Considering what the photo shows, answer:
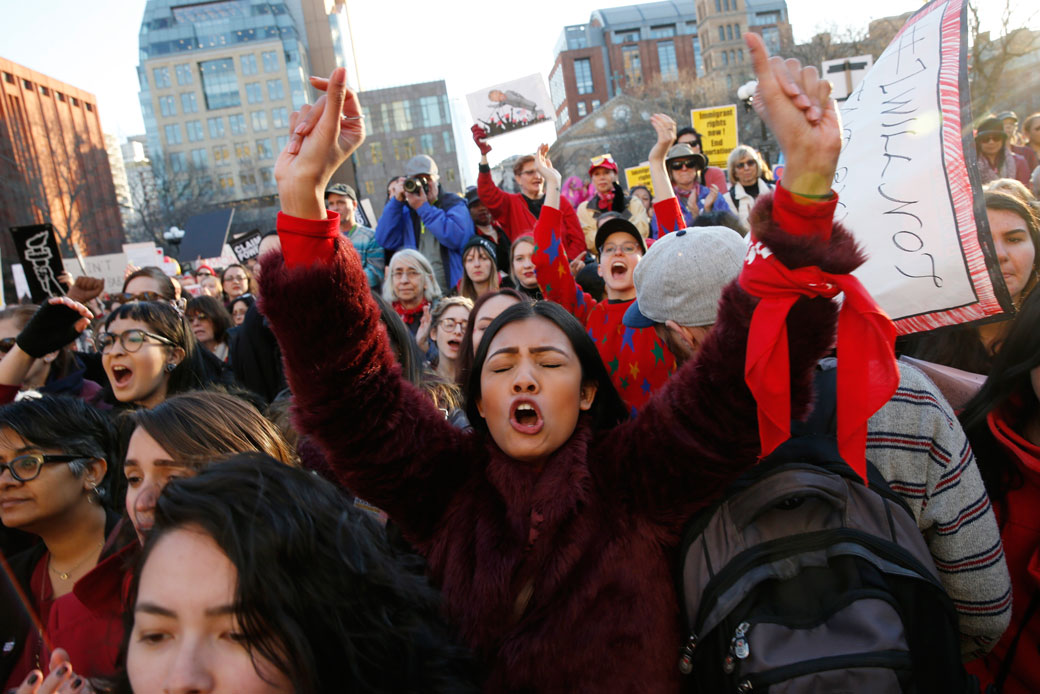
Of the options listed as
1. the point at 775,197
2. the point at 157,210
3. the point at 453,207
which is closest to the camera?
the point at 775,197

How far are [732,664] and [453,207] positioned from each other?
5212mm

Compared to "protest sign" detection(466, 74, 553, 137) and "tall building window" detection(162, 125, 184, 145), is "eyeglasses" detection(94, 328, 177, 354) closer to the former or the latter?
"protest sign" detection(466, 74, 553, 137)

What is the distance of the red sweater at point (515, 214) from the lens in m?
6.04

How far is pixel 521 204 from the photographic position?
6.25m

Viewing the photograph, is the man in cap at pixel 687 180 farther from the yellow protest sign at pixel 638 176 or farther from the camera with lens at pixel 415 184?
the yellow protest sign at pixel 638 176

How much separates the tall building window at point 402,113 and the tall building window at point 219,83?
69.7ft

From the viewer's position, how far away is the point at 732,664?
1390 millimetres

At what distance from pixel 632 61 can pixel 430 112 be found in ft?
90.8

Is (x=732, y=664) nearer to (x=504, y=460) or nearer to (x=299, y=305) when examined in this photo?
(x=504, y=460)

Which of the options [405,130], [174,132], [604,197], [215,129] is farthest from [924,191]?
[174,132]

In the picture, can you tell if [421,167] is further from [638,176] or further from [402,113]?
[402,113]

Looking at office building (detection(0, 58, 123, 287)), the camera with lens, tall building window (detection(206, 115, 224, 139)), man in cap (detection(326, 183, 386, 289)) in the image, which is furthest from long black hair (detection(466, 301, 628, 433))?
tall building window (detection(206, 115, 224, 139))

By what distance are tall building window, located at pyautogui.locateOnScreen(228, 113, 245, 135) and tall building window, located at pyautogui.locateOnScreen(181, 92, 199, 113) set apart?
4788mm

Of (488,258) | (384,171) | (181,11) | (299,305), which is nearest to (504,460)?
(299,305)
